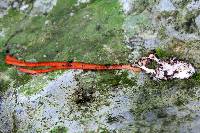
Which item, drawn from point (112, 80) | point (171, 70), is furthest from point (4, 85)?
point (171, 70)

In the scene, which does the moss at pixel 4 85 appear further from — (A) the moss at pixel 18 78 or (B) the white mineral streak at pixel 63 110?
(B) the white mineral streak at pixel 63 110

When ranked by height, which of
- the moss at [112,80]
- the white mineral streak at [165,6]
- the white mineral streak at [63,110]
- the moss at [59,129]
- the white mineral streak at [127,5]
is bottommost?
the moss at [59,129]

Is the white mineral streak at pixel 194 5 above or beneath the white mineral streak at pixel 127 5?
beneath

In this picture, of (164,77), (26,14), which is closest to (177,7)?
(164,77)

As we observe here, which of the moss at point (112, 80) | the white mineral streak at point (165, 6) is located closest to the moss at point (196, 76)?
the moss at point (112, 80)

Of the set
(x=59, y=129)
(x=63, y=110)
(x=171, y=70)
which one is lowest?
(x=59, y=129)

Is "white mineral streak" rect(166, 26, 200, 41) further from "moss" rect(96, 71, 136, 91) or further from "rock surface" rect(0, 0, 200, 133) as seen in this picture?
"moss" rect(96, 71, 136, 91)

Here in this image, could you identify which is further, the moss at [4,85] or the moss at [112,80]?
the moss at [4,85]

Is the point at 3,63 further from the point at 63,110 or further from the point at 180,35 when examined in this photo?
the point at 180,35

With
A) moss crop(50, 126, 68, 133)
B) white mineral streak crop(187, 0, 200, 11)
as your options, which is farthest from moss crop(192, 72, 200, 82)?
moss crop(50, 126, 68, 133)

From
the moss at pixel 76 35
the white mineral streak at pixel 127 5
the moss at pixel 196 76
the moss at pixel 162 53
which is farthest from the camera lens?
the white mineral streak at pixel 127 5
